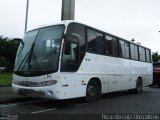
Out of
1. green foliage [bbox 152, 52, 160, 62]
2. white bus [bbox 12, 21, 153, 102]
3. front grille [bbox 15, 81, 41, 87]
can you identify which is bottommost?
front grille [bbox 15, 81, 41, 87]

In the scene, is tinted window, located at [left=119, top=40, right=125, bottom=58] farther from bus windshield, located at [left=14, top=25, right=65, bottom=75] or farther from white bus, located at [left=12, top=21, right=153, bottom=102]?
bus windshield, located at [left=14, top=25, right=65, bottom=75]

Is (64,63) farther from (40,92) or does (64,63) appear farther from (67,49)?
(40,92)

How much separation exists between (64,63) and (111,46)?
4.83 m

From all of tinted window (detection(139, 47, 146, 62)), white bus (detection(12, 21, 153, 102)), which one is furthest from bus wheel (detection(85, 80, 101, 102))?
tinted window (detection(139, 47, 146, 62))

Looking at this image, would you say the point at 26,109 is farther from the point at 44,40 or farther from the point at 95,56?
the point at 95,56

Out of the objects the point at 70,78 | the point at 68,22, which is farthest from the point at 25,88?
the point at 68,22

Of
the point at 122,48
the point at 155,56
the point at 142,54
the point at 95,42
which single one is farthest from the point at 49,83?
the point at 155,56

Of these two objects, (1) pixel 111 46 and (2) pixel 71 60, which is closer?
(2) pixel 71 60

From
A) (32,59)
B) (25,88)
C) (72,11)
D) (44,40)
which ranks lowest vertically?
(25,88)

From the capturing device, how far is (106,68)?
1455 cm

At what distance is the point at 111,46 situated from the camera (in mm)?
15367

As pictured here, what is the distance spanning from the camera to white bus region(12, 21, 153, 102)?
1090cm

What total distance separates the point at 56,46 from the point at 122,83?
6.62 m

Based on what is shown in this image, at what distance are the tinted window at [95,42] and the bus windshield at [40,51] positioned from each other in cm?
192
